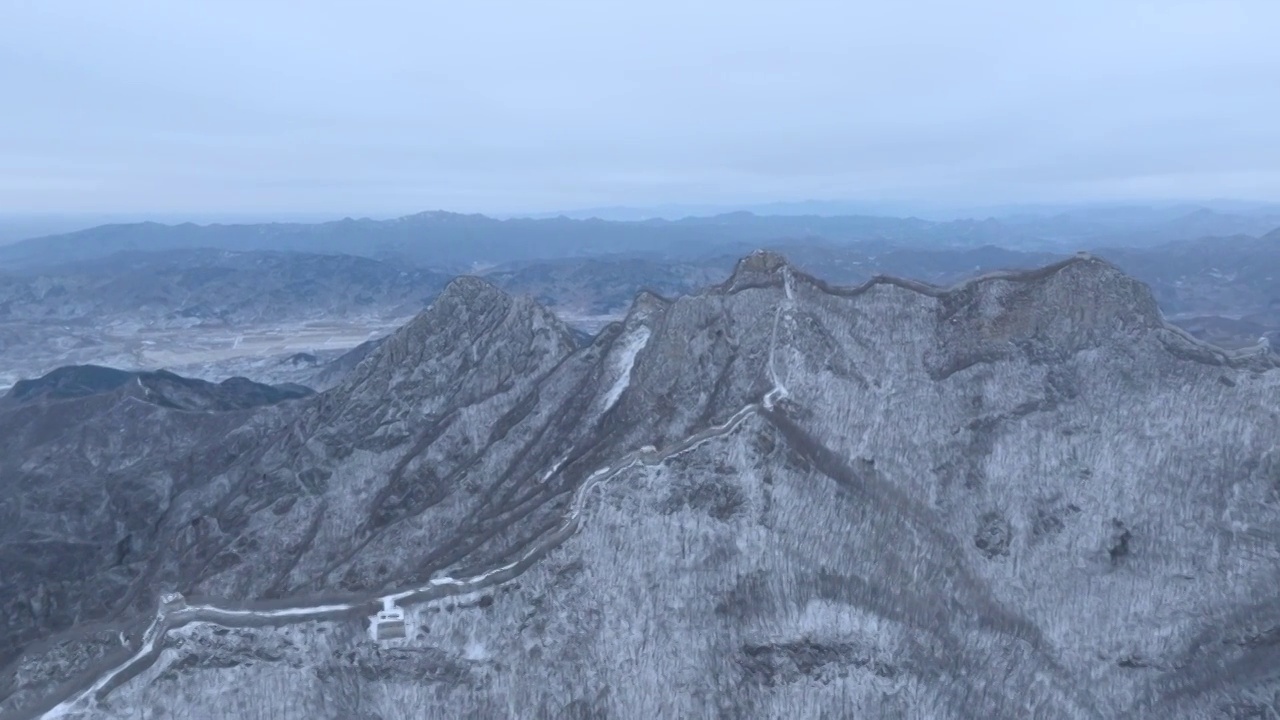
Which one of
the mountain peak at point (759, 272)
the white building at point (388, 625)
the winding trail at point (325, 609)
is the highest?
the mountain peak at point (759, 272)

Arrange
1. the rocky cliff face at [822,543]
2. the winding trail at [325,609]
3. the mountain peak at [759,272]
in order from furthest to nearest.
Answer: the mountain peak at [759,272]
the rocky cliff face at [822,543]
the winding trail at [325,609]

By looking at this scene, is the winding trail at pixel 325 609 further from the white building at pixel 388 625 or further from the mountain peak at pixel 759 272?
the mountain peak at pixel 759 272

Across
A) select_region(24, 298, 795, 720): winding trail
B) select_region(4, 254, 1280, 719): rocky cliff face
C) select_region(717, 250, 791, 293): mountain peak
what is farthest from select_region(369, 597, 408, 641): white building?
select_region(717, 250, 791, 293): mountain peak

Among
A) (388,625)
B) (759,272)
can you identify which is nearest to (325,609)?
(388,625)

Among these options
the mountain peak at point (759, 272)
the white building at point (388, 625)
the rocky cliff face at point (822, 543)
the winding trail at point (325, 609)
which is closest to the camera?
the winding trail at point (325, 609)

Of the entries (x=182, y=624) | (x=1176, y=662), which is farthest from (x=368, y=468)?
(x=1176, y=662)

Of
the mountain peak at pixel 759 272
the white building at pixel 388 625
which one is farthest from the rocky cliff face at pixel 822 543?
the white building at pixel 388 625
